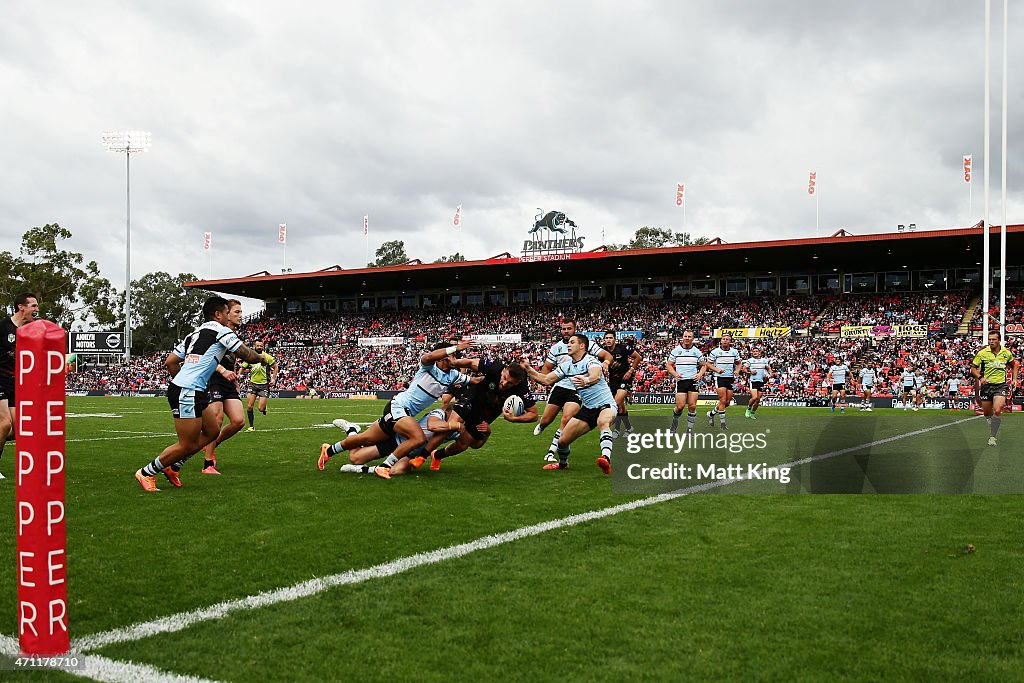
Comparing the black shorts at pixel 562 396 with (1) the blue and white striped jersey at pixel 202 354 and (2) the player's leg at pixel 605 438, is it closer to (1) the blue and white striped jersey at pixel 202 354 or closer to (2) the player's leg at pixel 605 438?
(2) the player's leg at pixel 605 438

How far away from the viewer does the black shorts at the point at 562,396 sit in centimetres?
1138

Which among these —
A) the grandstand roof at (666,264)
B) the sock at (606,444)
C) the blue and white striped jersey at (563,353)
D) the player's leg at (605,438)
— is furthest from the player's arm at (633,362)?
the grandstand roof at (666,264)

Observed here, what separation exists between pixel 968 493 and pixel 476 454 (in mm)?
6451

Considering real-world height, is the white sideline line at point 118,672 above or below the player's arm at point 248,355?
below

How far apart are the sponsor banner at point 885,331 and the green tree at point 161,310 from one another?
7886 centimetres

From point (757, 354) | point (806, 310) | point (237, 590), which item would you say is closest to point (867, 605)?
point (237, 590)

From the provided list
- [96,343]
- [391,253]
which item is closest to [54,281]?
[96,343]

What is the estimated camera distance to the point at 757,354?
137ft

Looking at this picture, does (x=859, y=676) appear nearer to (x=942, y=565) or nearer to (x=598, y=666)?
(x=598, y=666)

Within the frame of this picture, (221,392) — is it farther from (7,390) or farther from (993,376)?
(993,376)

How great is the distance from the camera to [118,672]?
312 centimetres

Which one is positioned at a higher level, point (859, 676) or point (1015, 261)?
point (1015, 261)
